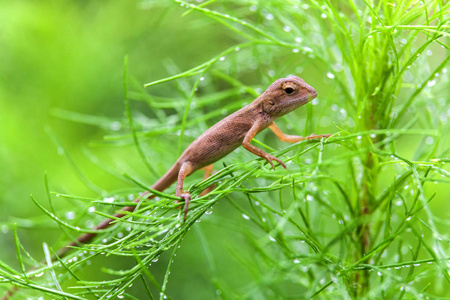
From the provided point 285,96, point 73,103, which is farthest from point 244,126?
point 73,103

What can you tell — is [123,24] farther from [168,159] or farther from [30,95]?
[168,159]

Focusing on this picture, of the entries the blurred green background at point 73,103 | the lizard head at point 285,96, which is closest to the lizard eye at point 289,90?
the lizard head at point 285,96

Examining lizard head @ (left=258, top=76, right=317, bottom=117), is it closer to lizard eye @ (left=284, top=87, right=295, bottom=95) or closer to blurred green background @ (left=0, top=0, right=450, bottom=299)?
lizard eye @ (left=284, top=87, right=295, bottom=95)

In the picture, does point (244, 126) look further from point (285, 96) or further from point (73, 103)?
point (73, 103)

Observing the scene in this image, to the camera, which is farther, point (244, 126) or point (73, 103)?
point (73, 103)

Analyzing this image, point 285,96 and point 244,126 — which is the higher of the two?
point 285,96

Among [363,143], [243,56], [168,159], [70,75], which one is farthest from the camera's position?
[70,75]

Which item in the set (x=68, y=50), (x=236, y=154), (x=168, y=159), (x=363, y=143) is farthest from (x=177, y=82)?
(x=363, y=143)

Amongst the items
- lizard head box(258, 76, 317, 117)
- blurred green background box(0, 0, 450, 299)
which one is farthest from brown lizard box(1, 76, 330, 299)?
blurred green background box(0, 0, 450, 299)
